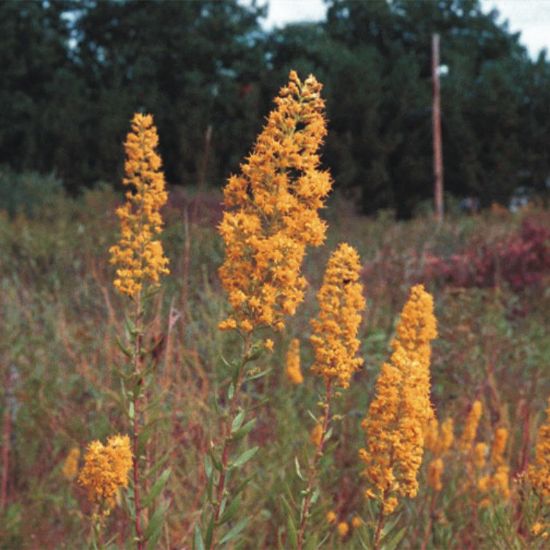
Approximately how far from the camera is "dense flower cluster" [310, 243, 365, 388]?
7.80ft

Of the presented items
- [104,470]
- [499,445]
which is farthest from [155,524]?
[499,445]

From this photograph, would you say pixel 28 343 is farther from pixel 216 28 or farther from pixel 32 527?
pixel 216 28

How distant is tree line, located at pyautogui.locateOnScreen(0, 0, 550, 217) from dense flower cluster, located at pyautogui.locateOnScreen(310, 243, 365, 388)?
722 inches

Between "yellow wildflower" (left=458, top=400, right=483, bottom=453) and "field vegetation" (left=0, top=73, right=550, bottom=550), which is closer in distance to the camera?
"field vegetation" (left=0, top=73, right=550, bottom=550)

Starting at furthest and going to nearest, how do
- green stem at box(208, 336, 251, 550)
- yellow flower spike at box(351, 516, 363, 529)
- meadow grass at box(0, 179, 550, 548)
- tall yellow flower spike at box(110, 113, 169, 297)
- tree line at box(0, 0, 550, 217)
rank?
1. tree line at box(0, 0, 550, 217)
2. meadow grass at box(0, 179, 550, 548)
3. tall yellow flower spike at box(110, 113, 169, 297)
4. yellow flower spike at box(351, 516, 363, 529)
5. green stem at box(208, 336, 251, 550)

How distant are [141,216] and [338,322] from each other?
0.82m

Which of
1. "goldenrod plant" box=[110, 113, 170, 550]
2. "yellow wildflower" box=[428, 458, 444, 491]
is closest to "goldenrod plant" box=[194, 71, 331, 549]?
"goldenrod plant" box=[110, 113, 170, 550]

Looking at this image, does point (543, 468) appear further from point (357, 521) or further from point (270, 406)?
point (270, 406)

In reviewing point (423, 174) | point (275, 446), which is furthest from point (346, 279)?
point (423, 174)

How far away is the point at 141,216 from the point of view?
2.88 metres

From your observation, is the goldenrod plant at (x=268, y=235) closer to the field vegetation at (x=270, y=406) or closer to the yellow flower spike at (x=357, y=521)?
the field vegetation at (x=270, y=406)

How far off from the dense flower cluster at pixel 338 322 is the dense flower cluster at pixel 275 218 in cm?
16

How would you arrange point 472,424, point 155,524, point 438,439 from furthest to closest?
point 438,439
point 472,424
point 155,524

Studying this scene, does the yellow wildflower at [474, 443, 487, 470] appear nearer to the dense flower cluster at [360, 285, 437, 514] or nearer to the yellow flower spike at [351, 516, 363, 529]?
the yellow flower spike at [351, 516, 363, 529]
